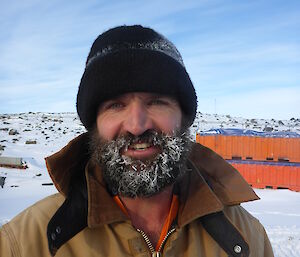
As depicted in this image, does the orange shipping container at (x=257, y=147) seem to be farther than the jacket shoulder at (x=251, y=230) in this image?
A: Yes

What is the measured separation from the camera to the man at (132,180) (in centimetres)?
152

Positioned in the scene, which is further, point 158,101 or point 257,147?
point 257,147

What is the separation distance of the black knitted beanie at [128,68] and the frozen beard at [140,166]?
0.26m

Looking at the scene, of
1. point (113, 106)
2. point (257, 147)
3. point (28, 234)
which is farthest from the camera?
point (257, 147)

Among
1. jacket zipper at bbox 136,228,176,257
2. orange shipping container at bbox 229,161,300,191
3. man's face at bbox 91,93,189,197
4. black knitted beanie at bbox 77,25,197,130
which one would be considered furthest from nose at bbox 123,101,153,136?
orange shipping container at bbox 229,161,300,191

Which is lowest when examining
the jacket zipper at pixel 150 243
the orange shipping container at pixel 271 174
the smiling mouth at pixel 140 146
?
the orange shipping container at pixel 271 174

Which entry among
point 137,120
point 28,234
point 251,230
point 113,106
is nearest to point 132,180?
point 137,120

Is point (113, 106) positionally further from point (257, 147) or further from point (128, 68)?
point (257, 147)

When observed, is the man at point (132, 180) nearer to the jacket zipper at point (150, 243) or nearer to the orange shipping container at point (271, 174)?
the jacket zipper at point (150, 243)

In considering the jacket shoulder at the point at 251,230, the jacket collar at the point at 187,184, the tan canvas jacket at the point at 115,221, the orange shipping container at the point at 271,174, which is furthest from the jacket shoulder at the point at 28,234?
the orange shipping container at the point at 271,174

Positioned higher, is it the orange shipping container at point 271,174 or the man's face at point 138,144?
the man's face at point 138,144

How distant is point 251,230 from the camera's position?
6.29 ft

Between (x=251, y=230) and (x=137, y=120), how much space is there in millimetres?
1021

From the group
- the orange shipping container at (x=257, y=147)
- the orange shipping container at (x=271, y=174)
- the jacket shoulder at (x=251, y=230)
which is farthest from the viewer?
the orange shipping container at (x=257, y=147)
